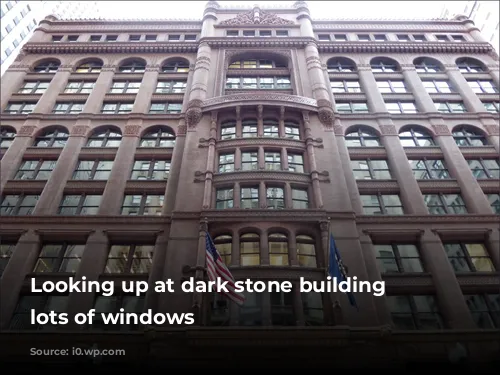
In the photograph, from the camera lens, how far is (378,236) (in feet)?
77.0

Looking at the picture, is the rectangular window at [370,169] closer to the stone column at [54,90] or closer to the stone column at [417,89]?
the stone column at [417,89]

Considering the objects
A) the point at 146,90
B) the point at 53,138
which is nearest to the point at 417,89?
the point at 146,90

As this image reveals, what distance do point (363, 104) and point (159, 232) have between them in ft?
66.4

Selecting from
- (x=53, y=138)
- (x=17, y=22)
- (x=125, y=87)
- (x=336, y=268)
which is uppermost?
(x=17, y=22)

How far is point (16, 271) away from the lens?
21.9m

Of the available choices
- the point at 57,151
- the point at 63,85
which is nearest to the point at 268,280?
the point at 57,151

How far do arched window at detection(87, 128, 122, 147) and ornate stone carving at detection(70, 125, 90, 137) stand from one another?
61 centimetres

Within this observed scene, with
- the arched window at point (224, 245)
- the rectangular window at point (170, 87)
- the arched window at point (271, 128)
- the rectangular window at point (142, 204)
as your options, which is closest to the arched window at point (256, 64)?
the rectangular window at point (170, 87)

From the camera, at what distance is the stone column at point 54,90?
33.1m

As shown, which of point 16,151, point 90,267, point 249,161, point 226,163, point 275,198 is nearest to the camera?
point 90,267

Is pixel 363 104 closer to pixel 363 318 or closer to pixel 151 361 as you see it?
pixel 363 318

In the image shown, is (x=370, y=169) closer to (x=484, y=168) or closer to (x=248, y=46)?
(x=484, y=168)

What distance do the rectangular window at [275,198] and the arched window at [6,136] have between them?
20676 millimetres

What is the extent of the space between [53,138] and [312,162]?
64.7 ft
